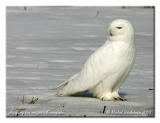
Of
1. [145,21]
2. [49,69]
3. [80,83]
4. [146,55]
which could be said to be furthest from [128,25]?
[145,21]

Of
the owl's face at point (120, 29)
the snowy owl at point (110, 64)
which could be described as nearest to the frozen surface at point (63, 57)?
the snowy owl at point (110, 64)

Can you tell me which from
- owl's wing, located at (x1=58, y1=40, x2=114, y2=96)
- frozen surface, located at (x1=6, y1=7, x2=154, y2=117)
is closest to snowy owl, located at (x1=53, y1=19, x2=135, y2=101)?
owl's wing, located at (x1=58, y1=40, x2=114, y2=96)

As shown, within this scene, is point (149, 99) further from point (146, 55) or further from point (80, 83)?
point (146, 55)

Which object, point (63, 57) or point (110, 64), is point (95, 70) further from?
point (63, 57)

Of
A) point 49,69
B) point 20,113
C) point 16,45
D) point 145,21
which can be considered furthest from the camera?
point 145,21

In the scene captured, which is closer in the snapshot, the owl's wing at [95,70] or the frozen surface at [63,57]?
the frozen surface at [63,57]

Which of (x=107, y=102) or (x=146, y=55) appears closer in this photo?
(x=107, y=102)

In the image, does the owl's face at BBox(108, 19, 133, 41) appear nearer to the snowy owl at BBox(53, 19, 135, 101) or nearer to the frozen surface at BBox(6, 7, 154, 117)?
the snowy owl at BBox(53, 19, 135, 101)

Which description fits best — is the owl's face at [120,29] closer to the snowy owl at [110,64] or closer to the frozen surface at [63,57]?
the snowy owl at [110,64]
